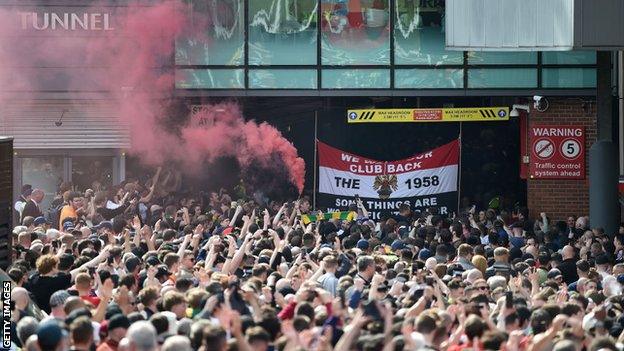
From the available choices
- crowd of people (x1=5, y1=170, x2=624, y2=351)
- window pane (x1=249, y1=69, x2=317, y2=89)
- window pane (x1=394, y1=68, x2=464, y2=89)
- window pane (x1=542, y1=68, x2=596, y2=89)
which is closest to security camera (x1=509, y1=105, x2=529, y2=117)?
window pane (x1=542, y1=68, x2=596, y2=89)

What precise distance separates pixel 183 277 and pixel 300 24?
15739mm

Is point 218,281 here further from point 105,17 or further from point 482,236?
point 105,17

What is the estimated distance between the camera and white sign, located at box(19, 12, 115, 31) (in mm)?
29625

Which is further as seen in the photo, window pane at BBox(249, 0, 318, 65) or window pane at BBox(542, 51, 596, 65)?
window pane at BBox(249, 0, 318, 65)

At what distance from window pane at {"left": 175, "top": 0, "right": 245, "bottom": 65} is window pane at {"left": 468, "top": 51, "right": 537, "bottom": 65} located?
4.46m

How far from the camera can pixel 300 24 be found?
2986cm

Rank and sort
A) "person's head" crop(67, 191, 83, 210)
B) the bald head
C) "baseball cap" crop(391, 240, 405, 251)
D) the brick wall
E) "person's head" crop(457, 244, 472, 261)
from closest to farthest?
"person's head" crop(457, 244, 472, 261)
the bald head
"baseball cap" crop(391, 240, 405, 251)
"person's head" crop(67, 191, 83, 210)
the brick wall

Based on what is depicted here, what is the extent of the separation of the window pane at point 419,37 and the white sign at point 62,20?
5.62 metres

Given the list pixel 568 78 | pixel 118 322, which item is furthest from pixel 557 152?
pixel 118 322

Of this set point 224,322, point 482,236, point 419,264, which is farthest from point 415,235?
point 224,322

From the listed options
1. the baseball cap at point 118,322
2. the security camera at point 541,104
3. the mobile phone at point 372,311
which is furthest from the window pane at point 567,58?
the baseball cap at point 118,322

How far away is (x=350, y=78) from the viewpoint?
98.1 ft

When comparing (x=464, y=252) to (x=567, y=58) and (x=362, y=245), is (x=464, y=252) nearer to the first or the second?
(x=362, y=245)

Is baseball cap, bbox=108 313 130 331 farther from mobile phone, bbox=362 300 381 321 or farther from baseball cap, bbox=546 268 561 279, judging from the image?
baseball cap, bbox=546 268 561 279
